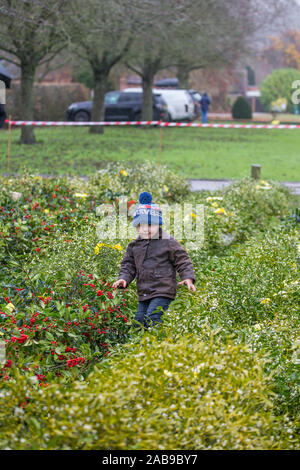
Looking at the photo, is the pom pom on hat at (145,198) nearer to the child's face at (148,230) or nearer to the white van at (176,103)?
the child's face at (148,230)

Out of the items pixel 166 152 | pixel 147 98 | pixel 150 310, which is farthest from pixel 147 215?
pixel 147 98

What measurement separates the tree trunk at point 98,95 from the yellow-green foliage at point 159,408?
74.3ft

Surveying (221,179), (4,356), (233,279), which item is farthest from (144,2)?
(4,356)

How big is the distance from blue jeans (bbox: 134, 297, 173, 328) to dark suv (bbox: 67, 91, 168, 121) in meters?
25.5

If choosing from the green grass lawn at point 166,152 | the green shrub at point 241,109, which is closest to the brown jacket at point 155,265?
the green grass lawn at point 166,152

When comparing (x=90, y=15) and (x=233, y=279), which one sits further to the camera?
(x=90, y=15)

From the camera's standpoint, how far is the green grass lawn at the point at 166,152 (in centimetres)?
1617

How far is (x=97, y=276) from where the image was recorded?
5.27 metres

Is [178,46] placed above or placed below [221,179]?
above

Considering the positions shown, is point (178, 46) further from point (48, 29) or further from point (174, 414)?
point (174, 414)

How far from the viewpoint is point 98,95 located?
2555 cm

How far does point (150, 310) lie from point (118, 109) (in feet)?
85.9

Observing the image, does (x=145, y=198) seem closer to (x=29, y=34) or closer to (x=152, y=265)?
(x=152, y=265)
